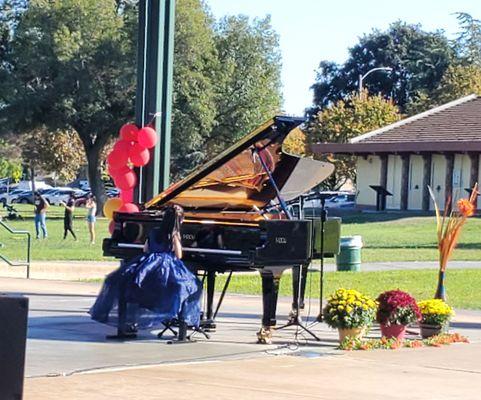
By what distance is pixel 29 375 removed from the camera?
10.7m

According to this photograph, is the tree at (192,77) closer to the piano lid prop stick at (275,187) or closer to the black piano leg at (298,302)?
the black piano leg at (298,302)

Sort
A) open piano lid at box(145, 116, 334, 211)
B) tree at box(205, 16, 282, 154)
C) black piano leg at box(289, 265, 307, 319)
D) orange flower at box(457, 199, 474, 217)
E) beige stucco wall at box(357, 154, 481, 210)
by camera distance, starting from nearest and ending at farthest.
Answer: open piano lid at box(145, 116, 334, 211) < black piano leg at box(289, 265, 307, 319) < orange flower at box(457, 199, 474, 217) < beige stucco wall at box(357, 154, 481, 210) < tree at box(205, 16, 282, 154)

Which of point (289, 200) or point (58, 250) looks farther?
point (58, 250)

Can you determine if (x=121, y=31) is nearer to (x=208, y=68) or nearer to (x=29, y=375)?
(x=208, y=68)

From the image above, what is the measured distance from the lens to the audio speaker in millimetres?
Result: 7266

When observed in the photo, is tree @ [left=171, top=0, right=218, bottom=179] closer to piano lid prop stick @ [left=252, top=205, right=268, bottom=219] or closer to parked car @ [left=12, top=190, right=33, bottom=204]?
parked car @ [left=12, top=190, right=33, bottom=204]

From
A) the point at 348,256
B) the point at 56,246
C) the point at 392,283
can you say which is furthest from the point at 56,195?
the point at 392,283

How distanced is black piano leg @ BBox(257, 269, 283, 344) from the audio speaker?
6759 mm

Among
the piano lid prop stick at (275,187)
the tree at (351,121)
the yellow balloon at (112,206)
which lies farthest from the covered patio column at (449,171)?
the piano lid prop stick at (275,187)

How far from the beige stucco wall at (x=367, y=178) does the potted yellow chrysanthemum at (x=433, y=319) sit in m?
43.3

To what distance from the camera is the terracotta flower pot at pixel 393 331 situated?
46.1 ft

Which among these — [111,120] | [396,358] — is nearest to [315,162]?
[396,358]

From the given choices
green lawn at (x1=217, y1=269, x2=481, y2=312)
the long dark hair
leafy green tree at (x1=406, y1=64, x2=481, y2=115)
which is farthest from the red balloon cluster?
leafy green tree at (x1=406, y1=64, x2=481, y2=115)

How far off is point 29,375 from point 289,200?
566 cm
